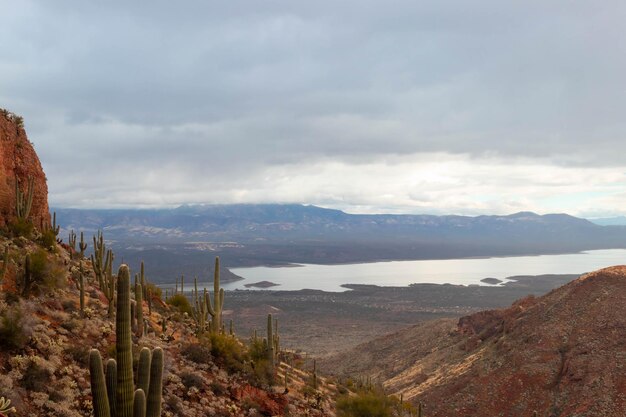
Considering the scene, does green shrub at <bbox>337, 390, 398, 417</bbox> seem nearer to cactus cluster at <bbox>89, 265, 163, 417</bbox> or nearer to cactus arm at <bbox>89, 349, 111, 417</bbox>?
cactus cluster at <bbox>89, 265, 163, 417</bbox>

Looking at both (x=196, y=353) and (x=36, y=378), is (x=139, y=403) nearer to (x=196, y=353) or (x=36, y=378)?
(x=36, y=378)

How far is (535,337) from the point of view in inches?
1495

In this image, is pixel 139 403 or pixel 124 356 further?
pixel 124 356

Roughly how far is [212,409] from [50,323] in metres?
6.31

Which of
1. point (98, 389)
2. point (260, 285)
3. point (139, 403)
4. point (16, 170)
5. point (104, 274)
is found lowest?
point (260, 285)

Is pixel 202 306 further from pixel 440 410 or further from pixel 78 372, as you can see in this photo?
pixel 440 410

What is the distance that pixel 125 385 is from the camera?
9789 mm

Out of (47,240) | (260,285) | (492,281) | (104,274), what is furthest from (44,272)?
(492,281)

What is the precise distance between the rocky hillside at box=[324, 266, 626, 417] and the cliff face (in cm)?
2780

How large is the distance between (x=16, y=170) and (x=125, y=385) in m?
20.1

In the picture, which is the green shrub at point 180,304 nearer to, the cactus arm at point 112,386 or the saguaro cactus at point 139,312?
the saguaro cactus at point 139,312

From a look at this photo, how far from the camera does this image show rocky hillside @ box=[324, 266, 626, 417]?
31.2 meters

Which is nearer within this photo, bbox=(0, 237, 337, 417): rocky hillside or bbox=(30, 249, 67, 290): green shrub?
bbox=(0, 237, 337, 417): rocky hillside

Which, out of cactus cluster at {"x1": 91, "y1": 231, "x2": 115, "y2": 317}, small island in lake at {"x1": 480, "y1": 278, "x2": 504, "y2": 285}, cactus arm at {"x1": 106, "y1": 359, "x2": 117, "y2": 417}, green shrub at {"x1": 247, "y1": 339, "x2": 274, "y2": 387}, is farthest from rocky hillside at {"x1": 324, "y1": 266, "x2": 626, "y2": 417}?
small island in lake at {"x1": 480, "y1": 278, "x2": 504, "y2": 285}
